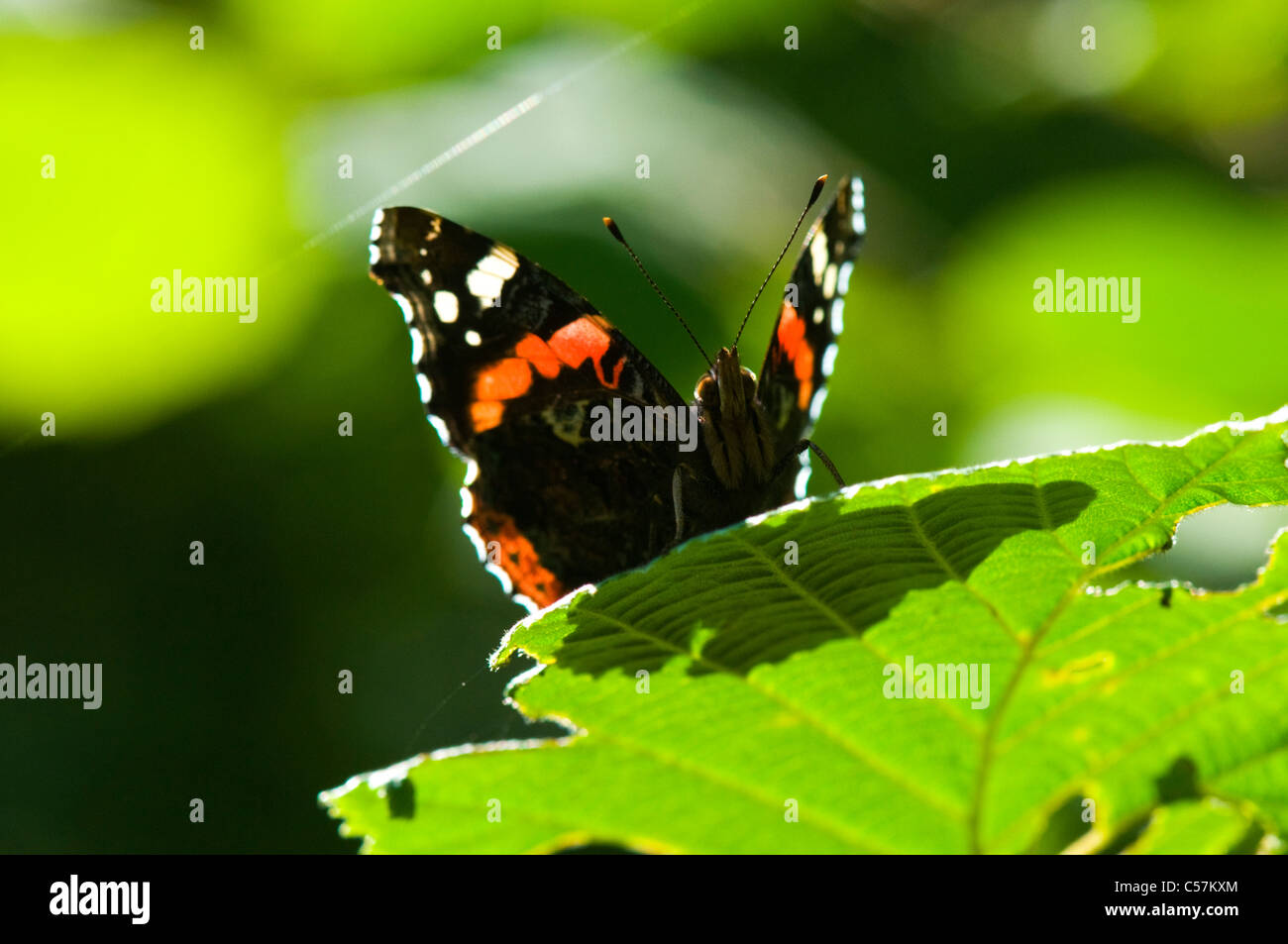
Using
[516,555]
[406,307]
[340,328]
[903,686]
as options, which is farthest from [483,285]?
[903,686]

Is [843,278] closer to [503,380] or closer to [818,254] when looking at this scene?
[818,254]

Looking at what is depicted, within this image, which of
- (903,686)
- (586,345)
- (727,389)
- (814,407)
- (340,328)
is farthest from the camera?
(340,328)

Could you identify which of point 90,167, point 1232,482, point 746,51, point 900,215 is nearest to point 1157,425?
point 900,215

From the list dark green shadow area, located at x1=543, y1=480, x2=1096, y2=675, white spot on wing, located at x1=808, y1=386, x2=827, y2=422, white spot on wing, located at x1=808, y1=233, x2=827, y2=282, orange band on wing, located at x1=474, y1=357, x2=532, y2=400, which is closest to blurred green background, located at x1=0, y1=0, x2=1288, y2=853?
white spot on wing, located at x1=808, y1=386, x2=827, y2=422

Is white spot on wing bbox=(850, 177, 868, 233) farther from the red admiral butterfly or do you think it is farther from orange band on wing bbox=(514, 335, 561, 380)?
orange band on wing bbox=(514, 335, 561, 380)

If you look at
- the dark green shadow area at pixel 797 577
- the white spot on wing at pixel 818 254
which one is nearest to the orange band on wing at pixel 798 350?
the white spot on wing at pixel 818 254
